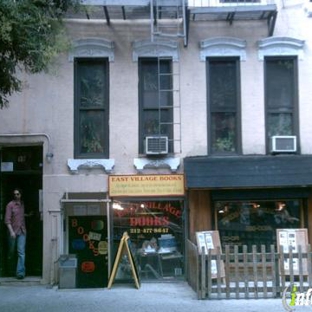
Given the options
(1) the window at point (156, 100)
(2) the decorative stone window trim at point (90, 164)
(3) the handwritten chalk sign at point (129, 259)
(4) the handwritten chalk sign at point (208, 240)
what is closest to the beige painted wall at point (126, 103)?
(2) the decorative stone window trim at point (90, 164)

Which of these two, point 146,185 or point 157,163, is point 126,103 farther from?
point 146,185

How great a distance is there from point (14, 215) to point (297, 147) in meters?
6.53

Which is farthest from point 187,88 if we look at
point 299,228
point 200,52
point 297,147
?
point 299,228

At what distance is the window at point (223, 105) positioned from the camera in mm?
12594

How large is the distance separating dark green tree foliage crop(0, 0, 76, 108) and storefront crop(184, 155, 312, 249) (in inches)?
174

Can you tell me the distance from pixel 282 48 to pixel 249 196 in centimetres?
347

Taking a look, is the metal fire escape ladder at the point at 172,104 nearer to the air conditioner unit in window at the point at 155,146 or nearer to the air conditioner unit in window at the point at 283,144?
the air conditioner unit in window at the point at 155,146

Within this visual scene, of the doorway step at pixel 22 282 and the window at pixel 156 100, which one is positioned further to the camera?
the window at pixel 156 100

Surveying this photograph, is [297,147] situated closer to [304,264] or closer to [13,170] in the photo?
[304,264]

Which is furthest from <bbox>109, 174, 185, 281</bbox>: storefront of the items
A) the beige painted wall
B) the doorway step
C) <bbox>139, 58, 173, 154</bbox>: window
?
the doorway step

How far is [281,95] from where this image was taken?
1272cm

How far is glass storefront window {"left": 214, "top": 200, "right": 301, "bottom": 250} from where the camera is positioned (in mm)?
12391

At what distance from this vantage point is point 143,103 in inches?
497

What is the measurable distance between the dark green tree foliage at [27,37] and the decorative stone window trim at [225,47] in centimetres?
434
